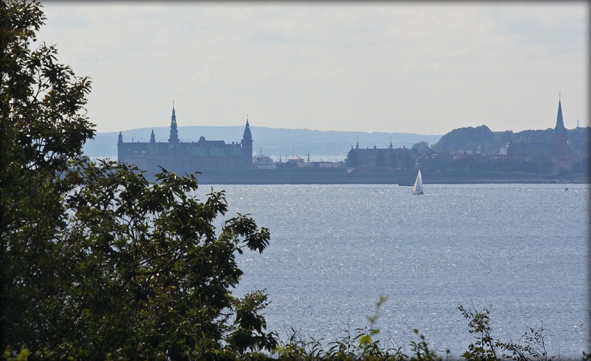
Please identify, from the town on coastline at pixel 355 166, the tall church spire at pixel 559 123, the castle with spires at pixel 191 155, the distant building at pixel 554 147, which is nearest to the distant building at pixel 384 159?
the town on coastline at pixel 355 166

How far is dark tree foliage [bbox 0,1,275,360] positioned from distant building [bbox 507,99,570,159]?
169m

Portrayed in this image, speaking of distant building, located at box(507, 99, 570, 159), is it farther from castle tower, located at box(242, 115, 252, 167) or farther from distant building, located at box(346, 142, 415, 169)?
castle tower, located at box(242, 115, 252, 167)

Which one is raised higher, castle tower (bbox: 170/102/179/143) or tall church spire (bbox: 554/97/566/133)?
tall church spire (bbox: 554/97/566/133)

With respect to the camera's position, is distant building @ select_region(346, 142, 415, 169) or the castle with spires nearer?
the castle with spires

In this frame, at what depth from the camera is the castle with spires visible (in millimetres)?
161875

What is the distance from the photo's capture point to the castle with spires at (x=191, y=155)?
531ft

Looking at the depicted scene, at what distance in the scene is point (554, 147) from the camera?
17888 cm

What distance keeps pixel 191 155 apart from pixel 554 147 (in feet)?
244

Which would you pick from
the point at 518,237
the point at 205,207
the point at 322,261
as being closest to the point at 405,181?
the point at 518,237

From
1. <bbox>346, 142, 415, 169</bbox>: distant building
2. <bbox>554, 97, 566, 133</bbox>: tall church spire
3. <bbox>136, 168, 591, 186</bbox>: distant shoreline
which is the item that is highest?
<bbox>554, 97, 566, 133</bbox>: tall church spire

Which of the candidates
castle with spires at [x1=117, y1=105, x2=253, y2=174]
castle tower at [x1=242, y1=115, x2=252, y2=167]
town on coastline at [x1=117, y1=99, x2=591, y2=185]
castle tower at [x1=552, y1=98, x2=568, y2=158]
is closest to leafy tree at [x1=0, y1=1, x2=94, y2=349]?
town on coastline at [x1=117, y1=99, x2=591, y2=185]

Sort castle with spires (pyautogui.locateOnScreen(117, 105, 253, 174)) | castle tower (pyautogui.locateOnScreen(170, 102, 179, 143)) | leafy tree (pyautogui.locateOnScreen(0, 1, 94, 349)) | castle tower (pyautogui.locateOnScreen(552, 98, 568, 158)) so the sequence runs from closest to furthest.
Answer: leafy tree (pyautogui.locateOnScreen(0, 1, 94, 349)) → castle with spires (pyautogui.locateOnScreen(117, 105, 253, 174)) → castle tower (pyautogui.locateOnScreen(170, 102, 179, 143)) → castle tower (pyautogui.locateOnScreen(552, 98, 568, 158))

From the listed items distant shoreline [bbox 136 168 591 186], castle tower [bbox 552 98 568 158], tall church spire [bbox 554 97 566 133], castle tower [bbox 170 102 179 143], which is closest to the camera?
distant shoreline [bbox 136 168 591 186]

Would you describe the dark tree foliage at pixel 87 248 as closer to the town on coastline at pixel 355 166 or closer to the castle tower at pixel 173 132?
the town on coastline at pixel 355 166
